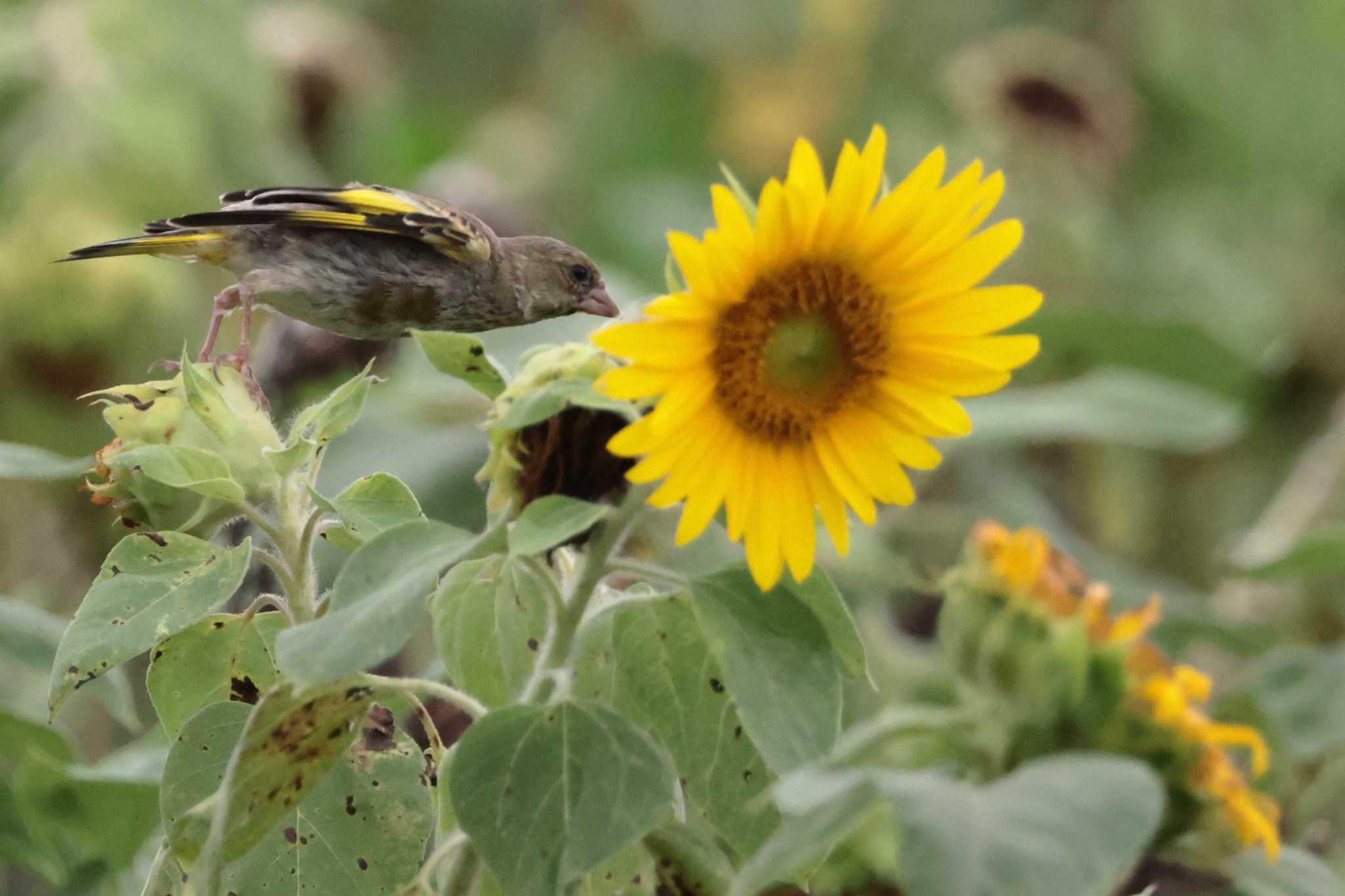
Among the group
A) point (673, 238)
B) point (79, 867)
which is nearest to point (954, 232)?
point (673, 238)

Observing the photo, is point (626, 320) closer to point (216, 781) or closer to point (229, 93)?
point (216, 781)

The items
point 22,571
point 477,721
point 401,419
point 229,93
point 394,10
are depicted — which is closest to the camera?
point 477,721

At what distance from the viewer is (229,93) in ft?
5.86

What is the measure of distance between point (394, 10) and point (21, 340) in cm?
175

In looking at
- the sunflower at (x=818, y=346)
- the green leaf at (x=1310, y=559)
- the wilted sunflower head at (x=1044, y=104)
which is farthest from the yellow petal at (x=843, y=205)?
the wilted sunflower head at (x=1044, y=104)

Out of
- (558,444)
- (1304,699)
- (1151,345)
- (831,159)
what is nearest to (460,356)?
(558,444)

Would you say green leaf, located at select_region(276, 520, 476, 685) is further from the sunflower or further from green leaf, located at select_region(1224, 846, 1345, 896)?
green leaf, located at select_region(1224, 846, 1345, 896)

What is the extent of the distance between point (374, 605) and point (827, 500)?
0.15m

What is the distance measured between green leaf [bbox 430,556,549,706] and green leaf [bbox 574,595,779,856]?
0.08 ft

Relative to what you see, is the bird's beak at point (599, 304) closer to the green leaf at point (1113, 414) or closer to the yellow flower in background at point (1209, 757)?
the yellow flower in background at point (1209, 757)

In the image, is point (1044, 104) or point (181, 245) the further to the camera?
point (1044, 104)

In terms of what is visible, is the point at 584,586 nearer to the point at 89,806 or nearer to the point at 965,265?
the point at 965,265

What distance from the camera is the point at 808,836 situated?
39 cm

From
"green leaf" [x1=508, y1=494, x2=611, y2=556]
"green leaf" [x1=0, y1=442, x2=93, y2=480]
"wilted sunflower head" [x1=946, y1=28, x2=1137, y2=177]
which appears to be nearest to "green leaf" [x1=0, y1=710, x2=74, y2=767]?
"green leaf" [x1=0, y1=442, x2=93, y2=480]
